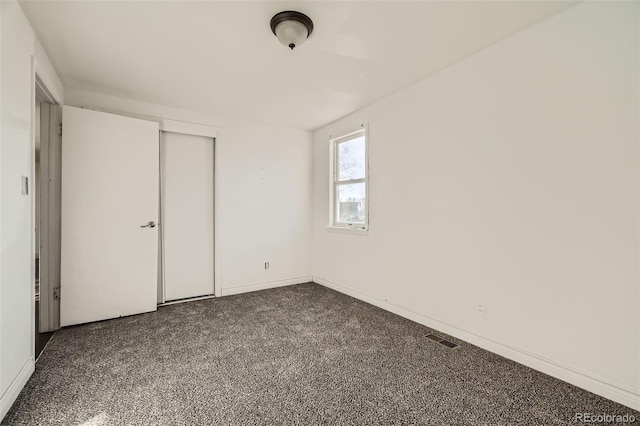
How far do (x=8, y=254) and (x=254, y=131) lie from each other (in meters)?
3.02

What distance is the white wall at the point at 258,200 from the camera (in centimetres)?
396

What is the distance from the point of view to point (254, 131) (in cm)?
424

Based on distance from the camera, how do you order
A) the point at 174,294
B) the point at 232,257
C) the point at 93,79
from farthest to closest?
the point at 232,257 → the point at 174,294 → the point at 93,79

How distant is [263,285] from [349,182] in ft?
6.25

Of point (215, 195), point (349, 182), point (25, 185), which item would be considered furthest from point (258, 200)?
point (25, 185)

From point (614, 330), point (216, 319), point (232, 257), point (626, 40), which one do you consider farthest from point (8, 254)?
point (626, 40)

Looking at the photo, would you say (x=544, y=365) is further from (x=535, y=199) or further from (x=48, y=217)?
(x=48, y=217)

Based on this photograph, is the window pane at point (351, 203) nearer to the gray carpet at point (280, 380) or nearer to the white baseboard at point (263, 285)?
the white baseboard at point (263, 285)

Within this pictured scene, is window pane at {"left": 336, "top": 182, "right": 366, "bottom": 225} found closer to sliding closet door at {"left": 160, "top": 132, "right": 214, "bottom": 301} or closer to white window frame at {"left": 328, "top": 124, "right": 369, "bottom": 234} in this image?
white window frame at {"left": 328, "top": 124, "right": 369, "bottom": 234}

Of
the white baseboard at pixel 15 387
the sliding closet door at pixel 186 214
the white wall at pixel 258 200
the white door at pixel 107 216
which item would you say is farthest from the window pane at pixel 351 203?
the white baseboard at pixel 15 387

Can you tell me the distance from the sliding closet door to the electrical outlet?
316 centimetres

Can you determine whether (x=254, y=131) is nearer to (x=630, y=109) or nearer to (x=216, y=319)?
(x=216, y=319)

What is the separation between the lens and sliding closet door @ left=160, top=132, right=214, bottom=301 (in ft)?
12.1

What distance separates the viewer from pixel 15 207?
1.79 metres
